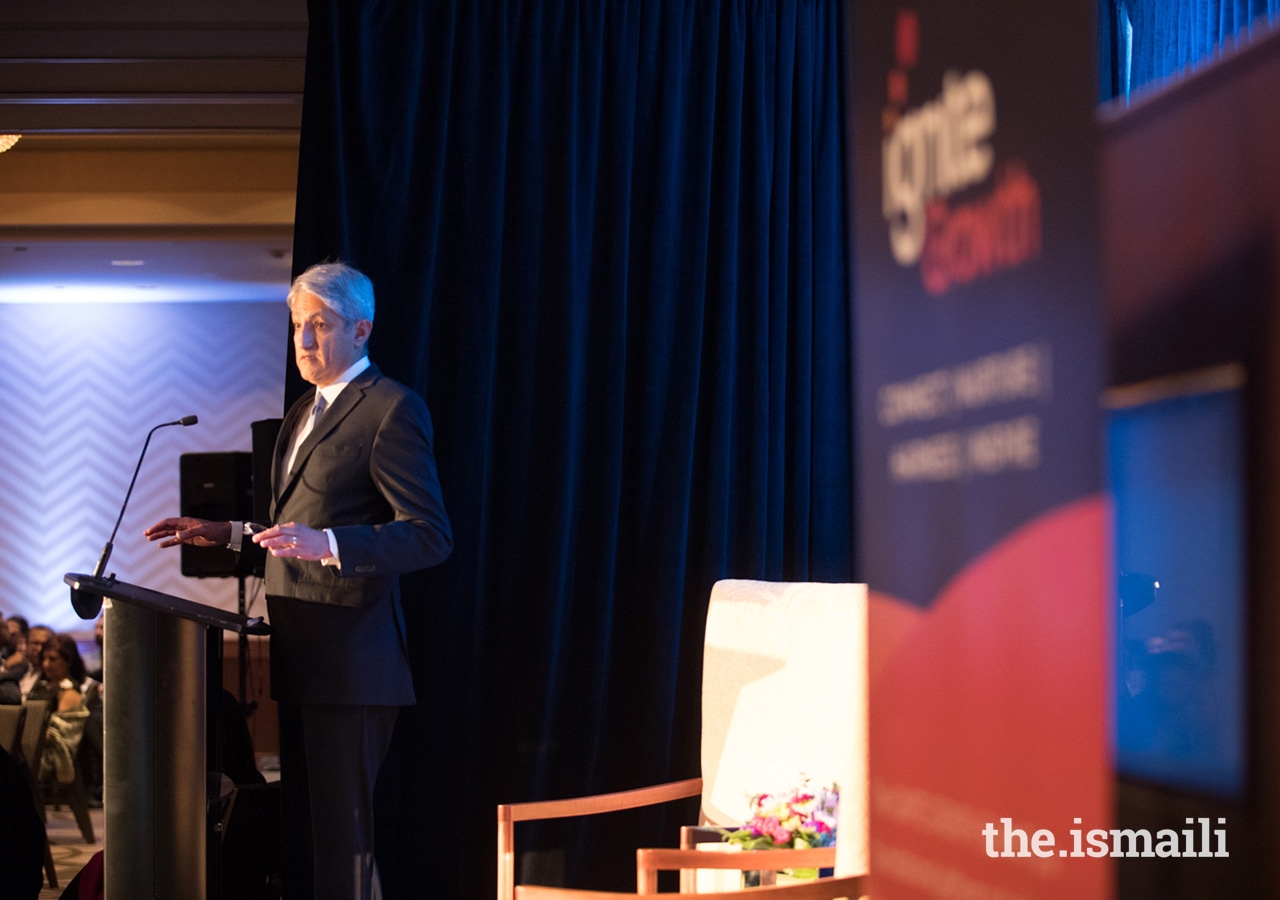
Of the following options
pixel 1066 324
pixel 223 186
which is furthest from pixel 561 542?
pixel 223 186

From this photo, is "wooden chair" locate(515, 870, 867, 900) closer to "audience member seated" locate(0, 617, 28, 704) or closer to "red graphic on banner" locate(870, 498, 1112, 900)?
"red graphic on banner" locate(870, 498, 1112, 900)

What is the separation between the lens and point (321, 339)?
2.65 meters

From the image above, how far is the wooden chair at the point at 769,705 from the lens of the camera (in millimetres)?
2379

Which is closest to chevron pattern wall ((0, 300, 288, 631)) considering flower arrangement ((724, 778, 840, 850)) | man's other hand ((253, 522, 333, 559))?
man's other hand ((253, 522, 333, 559))

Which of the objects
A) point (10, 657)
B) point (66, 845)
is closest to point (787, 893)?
point (66, 845)

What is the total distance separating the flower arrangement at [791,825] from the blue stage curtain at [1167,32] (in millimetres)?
2269

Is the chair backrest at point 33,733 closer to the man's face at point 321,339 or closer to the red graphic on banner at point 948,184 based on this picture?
the man's face at point 321,339

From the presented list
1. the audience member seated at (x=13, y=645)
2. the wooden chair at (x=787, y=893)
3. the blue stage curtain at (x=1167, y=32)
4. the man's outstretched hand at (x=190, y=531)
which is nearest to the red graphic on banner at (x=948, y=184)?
the wooden chair at (x=787, y=893)

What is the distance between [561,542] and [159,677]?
3.95ft

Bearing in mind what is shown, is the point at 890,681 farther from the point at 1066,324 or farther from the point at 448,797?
the point at 448,797

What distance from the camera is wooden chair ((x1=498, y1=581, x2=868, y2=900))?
7.80 feet

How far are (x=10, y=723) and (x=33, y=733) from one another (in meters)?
0.26

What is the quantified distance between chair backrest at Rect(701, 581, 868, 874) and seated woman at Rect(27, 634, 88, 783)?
10.6 ft

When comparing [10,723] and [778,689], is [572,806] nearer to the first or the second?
[778,689]
